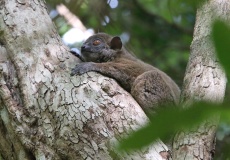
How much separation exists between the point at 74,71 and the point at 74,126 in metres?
0.73

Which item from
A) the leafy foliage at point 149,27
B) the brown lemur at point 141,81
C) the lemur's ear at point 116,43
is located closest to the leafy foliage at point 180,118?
the brown lemur at point 141,81

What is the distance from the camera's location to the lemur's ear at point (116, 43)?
20.8 feet

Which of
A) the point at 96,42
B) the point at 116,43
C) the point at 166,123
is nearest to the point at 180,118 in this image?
the point at 166,123

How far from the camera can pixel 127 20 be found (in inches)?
302

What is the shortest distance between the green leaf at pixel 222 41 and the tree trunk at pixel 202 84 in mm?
2776

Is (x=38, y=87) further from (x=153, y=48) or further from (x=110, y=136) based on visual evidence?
(x=153, y=48)

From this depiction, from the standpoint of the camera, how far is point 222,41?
448 millimetres

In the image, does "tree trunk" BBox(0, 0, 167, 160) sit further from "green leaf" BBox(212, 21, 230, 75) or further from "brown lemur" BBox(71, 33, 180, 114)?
"green leaf" BBox(212, 21, 230, 75)

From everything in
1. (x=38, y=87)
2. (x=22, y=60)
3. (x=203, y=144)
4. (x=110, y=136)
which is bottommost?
(x=203, y=144)

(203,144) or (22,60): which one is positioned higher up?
(22,60)

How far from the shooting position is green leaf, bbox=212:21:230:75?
1.47ft

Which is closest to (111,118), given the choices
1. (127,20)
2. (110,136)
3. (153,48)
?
(110,136)

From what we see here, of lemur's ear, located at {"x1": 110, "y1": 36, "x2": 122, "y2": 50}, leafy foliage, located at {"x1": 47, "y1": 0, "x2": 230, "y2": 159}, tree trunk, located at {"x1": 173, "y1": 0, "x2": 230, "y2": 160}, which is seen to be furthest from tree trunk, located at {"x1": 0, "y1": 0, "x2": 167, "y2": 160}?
lemur's ear, located at {"x1": 110, "y1": 36, "x2": 122, "y2": 50}

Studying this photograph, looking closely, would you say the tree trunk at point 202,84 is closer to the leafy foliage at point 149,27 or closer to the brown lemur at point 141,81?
the brown lemur at point 141,81
